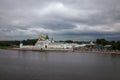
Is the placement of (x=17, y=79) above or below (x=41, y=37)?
below

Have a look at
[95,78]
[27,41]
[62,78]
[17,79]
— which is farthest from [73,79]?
[27,41]

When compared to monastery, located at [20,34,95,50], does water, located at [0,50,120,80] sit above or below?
below

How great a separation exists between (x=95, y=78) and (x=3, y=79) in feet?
19.7

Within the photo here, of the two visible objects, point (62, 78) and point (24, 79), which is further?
point (62, 78)

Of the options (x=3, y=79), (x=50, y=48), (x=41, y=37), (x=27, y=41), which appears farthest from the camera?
(x=27, y=41)

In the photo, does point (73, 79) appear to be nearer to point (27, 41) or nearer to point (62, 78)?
point (62, 78)

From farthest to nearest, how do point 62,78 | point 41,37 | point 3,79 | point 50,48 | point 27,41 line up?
point 27,41, point 41,37, point 50,48, point 62,78, point 3,79

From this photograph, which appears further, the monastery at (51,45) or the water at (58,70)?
the monastery at (51,45)

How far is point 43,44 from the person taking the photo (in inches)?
2566

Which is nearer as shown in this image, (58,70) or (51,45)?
(58,70)

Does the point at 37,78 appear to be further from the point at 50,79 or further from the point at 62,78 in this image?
the point at 62,78

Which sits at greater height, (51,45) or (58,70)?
(51,45)

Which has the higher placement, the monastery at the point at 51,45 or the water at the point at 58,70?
the monastery at the point at 51,45

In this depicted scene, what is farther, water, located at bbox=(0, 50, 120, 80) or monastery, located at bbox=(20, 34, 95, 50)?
monastery, located at bbox=(20, 34, 95, 50)
